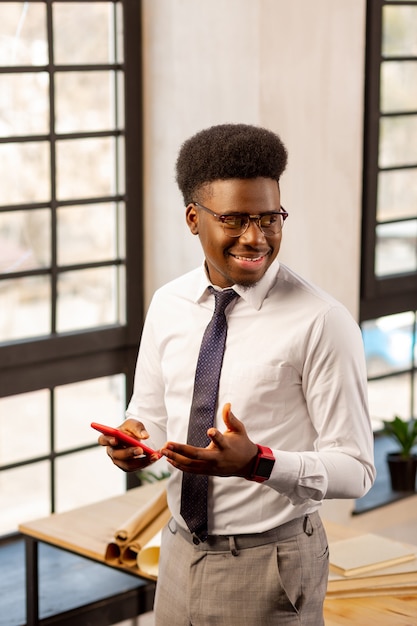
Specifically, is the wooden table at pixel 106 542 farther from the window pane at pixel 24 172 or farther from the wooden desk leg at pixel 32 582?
the window pane at pixel 24 172

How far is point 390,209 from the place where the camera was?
4.60 meters

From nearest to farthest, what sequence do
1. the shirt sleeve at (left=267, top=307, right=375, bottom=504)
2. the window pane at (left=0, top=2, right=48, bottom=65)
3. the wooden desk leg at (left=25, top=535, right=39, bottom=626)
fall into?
the shirt sleeve at (left=267, top=307, right=375, bottom=504)
the wooden desk leg at (left=25, top=535, right=39, bottom=626)
the window pane at (left=0, top=2, right=48, bottom=65)

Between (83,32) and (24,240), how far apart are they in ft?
2.54

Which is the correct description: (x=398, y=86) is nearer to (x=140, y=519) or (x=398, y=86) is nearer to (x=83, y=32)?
(x=83, y=32)

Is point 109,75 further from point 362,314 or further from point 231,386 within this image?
point 231,386

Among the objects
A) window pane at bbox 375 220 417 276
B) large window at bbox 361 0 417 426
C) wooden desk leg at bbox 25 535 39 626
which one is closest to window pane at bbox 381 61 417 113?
large window at bbox 361 0 417 426

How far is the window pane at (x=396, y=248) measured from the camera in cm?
463

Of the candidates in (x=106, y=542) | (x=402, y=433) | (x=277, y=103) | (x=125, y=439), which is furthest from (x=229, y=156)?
(x=402, y=433)

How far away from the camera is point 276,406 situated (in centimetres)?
196

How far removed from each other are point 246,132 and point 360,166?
228 cm

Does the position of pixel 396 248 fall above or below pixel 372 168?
below

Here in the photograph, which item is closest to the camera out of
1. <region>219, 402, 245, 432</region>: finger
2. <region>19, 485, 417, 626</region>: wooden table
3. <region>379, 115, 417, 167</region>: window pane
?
<region>219, 402, 245, 432</region>: finger

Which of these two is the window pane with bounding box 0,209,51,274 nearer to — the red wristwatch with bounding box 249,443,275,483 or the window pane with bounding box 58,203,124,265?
the window pane with bounding box 58,203,124,265

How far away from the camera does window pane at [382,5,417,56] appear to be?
14.4 feet
